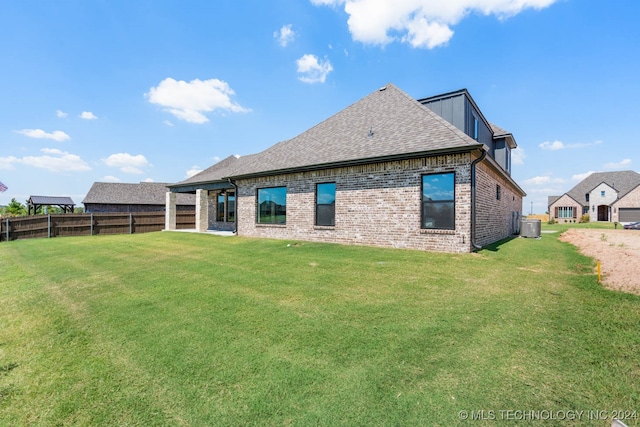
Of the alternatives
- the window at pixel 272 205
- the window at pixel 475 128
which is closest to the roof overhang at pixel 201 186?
the window at pixel 272 205

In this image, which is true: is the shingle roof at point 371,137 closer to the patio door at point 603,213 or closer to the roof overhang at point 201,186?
the roof overhang at point 201,186

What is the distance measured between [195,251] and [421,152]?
30.6ft

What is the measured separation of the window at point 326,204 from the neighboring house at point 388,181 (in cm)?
5

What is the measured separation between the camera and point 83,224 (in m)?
19.1

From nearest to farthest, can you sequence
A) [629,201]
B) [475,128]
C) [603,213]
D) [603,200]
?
[475,128] → [629,201] → [603,200] → [603,213]

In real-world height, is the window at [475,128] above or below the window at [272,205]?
above

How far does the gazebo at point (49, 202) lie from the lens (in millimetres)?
33281

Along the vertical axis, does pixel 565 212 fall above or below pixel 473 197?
below

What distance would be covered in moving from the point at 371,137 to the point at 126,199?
41828 millimetres

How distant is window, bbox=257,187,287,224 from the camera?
13.9 metres

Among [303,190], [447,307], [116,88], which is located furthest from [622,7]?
[116,88]

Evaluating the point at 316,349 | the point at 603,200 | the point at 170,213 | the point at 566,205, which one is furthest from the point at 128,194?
the point at 603,200

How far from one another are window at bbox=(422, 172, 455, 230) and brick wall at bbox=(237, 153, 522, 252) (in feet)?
0.66

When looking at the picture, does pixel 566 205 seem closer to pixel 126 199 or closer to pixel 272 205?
pixel 272 205
